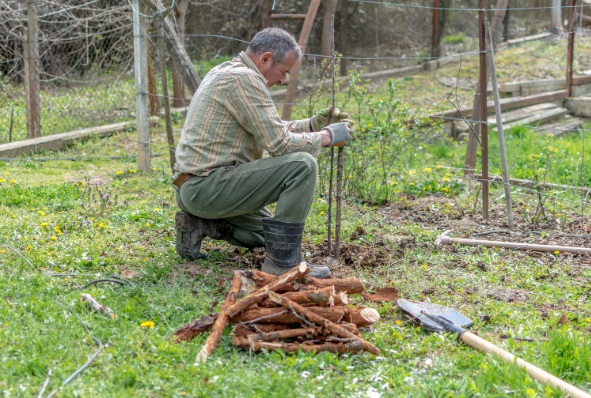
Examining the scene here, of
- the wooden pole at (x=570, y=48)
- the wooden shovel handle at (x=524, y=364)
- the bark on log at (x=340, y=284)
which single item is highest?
the wooden pole at (x=570, y=48)

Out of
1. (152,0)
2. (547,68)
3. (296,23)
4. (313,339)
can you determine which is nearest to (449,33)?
(296,23)

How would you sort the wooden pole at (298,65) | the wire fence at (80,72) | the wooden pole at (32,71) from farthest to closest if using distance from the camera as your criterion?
the wire fence at (80,72)
the wooden pole at (32,71)
the wooden pole at (298,65)

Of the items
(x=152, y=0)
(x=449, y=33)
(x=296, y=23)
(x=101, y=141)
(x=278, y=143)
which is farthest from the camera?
(x=449, y=33)

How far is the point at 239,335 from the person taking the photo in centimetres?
268

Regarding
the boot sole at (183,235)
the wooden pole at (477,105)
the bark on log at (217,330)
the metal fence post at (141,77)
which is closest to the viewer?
the bark on log at (217,330)

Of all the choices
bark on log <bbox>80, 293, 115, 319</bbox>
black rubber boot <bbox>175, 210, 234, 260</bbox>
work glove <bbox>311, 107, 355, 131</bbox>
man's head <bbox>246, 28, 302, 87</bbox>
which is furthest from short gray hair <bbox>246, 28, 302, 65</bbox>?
bark on log <bbox>80, 293, 115, 319</bbox>

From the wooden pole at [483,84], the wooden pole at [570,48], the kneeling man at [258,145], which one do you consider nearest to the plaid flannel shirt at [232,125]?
the kneeling man at [258,145]

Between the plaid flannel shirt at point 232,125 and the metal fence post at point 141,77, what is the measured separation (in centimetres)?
301

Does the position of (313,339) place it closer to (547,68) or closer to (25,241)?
(25,241)

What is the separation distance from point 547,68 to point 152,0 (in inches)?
358

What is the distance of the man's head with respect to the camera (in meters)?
3.51

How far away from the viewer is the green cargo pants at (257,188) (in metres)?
3.46

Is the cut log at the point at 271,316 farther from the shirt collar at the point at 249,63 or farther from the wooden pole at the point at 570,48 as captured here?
the wooden pole at the point at 570,48

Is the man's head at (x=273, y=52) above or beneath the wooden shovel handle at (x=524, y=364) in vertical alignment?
above
